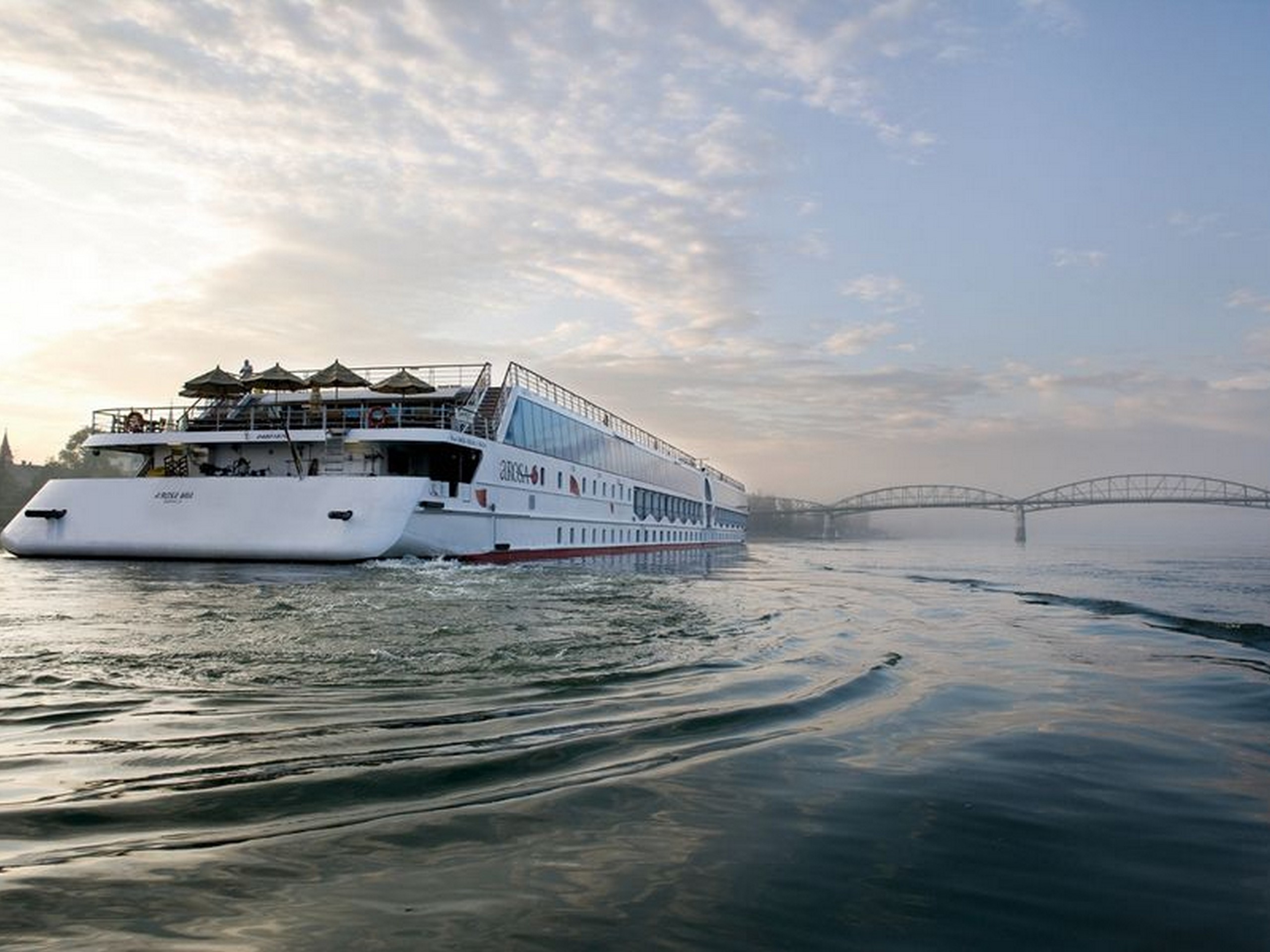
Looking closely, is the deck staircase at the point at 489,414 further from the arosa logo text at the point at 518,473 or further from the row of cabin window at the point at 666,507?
the row of cabin window at the point at 666,507

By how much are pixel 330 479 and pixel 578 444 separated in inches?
625

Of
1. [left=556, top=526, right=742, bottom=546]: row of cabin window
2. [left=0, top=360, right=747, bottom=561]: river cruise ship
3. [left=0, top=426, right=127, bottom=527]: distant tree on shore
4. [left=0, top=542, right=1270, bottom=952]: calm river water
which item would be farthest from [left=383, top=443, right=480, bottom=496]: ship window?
[left=0, top=426, right=127, bottom=527]: distant tree on shore

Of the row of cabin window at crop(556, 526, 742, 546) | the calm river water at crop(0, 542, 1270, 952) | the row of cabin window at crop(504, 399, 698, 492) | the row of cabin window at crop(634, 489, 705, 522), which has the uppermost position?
the row of cabin window at crop(504, 399, 698, 492)

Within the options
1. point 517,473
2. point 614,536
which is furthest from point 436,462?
point 614,536

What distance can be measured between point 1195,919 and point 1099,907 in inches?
10.4

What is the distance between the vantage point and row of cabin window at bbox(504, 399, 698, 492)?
3077 centimetres

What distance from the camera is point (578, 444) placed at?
3716 centimetres

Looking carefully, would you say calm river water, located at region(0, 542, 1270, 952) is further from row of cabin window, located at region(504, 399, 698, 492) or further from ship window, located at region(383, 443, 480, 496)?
row of cabin window, located at region(504, 399, 698, 492)

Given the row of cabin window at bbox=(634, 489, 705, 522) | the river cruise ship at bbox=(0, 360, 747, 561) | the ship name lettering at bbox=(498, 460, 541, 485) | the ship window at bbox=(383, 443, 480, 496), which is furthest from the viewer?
the row of cabin window at bbox=(634, 489, 705, 522)

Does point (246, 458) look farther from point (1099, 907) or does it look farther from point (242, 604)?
point (1099, 907)

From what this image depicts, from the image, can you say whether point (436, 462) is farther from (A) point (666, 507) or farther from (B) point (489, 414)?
(A) point (666, 507)

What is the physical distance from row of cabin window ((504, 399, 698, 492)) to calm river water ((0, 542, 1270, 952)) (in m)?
21.9

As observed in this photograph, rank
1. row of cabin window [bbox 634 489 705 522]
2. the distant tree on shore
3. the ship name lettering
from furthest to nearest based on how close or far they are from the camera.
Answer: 1. the distant tree on shore
2. row of cabin window [bbox 634 489 705 522]
3. the ship name lettering

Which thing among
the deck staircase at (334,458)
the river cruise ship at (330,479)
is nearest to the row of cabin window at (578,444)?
the river cruise ship at (330,479)
